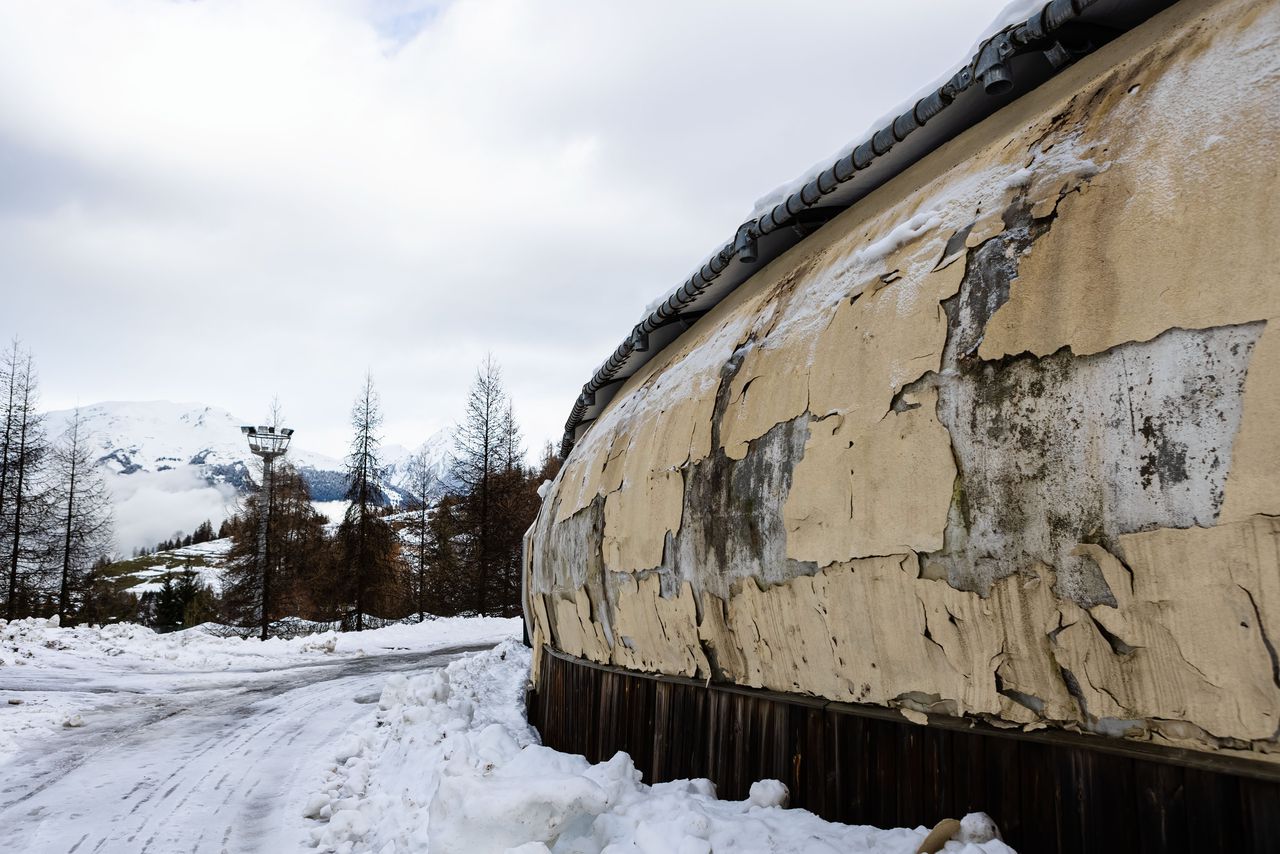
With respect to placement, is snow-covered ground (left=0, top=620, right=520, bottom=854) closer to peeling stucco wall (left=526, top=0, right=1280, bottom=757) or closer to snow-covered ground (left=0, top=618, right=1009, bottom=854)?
snow-covered ground (left=0, top=618, right=1009, bottom=854)

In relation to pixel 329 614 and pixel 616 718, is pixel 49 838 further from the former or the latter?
pixel 329 614

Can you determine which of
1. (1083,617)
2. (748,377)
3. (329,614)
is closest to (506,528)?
(329,614)

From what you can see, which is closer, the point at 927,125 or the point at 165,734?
the point at 927,125

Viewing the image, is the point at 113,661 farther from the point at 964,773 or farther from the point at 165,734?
the point at 964,773

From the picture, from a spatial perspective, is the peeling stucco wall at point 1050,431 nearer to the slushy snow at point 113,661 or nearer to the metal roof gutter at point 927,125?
the metal roof gutter at point 927,125

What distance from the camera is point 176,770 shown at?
7000 millimetres

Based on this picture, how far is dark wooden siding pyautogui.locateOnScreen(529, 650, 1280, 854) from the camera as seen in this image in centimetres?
200

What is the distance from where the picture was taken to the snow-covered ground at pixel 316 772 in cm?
336

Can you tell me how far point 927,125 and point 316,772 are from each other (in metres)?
7.27

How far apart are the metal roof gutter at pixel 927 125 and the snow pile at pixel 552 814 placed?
2953 mm

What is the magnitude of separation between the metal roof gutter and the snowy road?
200 inches

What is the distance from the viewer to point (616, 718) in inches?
220

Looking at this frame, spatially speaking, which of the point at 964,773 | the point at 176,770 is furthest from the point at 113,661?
the point at 964,773

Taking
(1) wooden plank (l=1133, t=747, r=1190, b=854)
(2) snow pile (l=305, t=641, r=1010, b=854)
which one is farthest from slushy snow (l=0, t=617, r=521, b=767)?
(1) wooden plank (l=1133, t=747, r=1190, b=854)
